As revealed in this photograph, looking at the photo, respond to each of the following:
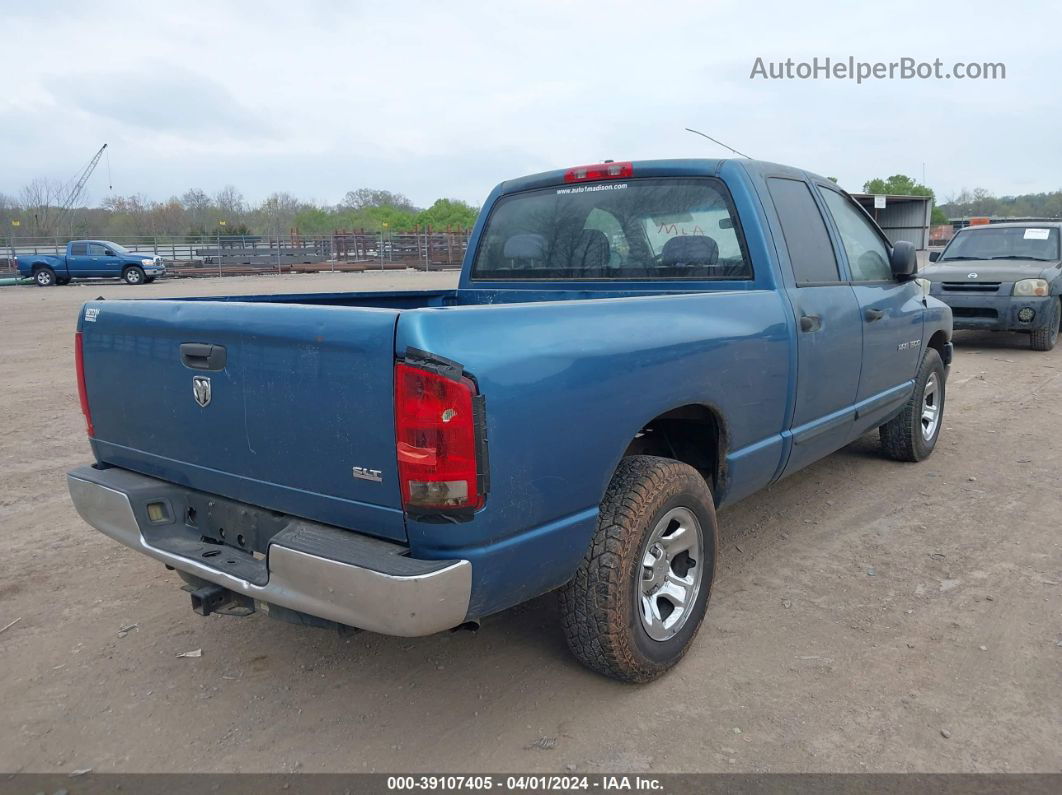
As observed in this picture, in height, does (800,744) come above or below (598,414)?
below

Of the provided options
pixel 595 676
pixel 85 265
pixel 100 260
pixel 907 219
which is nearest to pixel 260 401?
pixel 595 676

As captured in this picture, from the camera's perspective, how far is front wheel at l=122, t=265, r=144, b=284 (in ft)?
101

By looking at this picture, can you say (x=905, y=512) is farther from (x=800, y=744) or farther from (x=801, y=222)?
(x=800, y=744)

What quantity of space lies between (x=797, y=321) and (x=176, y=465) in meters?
2.70

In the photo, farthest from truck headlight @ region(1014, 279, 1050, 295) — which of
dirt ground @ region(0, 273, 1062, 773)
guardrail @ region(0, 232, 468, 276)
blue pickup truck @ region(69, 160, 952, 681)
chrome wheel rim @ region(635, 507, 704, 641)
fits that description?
guardrail @ region(0, 232, 468, 276)

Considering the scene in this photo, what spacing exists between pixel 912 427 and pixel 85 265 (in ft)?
104

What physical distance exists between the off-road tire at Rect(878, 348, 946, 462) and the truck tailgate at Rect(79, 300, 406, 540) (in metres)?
4.30

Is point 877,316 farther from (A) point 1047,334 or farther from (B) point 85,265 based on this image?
(B) point 85,265

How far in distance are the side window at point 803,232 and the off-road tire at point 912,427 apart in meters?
1.63

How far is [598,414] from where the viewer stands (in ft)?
8.61

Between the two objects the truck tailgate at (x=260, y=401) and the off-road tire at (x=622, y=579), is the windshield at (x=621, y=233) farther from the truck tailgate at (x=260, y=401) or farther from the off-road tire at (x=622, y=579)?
the truck tailgate at (x=260, y=401)

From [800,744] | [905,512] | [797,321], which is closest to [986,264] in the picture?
[905,512]

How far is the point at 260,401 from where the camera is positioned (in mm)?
2561
